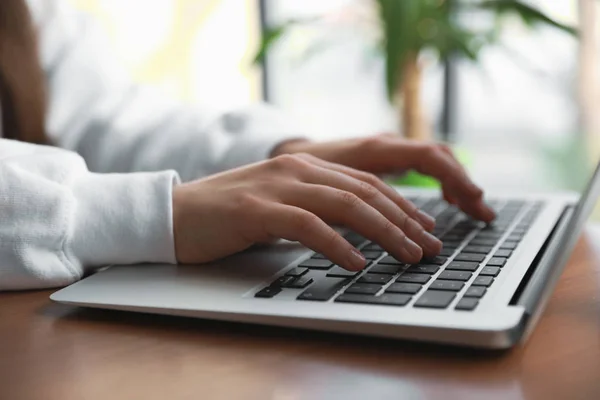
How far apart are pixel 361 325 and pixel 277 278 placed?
0.36 feet

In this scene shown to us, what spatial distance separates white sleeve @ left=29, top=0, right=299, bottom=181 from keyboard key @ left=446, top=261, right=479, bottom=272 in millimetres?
362

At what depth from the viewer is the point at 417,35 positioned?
5.47 ft

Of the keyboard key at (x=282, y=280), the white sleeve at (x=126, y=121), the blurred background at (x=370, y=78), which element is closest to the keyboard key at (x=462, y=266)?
the keyboard key at (x=282, y=280)

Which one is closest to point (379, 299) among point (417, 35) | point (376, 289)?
point (376, 289)

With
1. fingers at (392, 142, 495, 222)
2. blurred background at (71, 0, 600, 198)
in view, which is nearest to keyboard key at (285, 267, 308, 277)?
fingers at (392, 142, 495, 222)

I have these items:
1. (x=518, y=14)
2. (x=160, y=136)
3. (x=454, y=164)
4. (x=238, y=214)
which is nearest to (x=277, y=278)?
(x=238, y=214)

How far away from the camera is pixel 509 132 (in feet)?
9.09

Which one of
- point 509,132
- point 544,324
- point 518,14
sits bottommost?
point 509,132

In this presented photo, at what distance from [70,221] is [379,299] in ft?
0.82

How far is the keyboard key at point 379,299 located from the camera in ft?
1.43

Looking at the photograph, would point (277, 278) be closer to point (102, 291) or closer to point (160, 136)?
point (102, 291)

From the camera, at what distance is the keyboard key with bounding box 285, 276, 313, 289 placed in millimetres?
485

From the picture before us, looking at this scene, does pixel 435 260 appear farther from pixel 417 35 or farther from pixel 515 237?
pixel 417 35

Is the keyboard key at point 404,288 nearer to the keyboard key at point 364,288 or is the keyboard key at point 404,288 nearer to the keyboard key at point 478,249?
the keyboard key at point 364,288
